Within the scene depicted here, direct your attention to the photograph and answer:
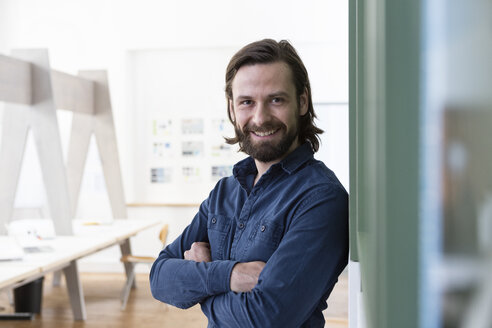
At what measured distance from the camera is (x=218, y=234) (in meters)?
1.64

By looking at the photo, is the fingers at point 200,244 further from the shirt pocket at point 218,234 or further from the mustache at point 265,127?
the mustache at point 265,127

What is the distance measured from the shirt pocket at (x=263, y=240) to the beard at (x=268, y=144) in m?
0.19

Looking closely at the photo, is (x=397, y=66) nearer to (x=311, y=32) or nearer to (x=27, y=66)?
(x=27, y=66)

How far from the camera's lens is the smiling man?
136 centimetres

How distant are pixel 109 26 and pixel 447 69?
7839 mm

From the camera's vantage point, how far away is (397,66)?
303 millimetres

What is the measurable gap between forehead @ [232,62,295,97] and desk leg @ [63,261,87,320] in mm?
4128

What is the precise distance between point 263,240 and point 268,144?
0.27 meters

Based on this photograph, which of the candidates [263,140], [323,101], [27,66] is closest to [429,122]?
[263,140]

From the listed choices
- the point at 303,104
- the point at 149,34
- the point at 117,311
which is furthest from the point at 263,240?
the point at 149,34

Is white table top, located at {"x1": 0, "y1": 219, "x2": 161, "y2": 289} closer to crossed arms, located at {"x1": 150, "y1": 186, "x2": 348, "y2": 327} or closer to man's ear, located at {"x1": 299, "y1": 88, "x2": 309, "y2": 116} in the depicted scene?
crossed arms, located at {"x1": 150, "y1": 186, "x2": 348, "y2": 327}

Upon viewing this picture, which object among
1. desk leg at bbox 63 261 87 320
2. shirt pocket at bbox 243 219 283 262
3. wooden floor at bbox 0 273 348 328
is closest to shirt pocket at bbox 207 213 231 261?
shirt pocket at bbox 243 219 283 262

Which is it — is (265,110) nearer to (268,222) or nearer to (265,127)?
(265,127)

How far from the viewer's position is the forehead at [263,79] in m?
1.54
